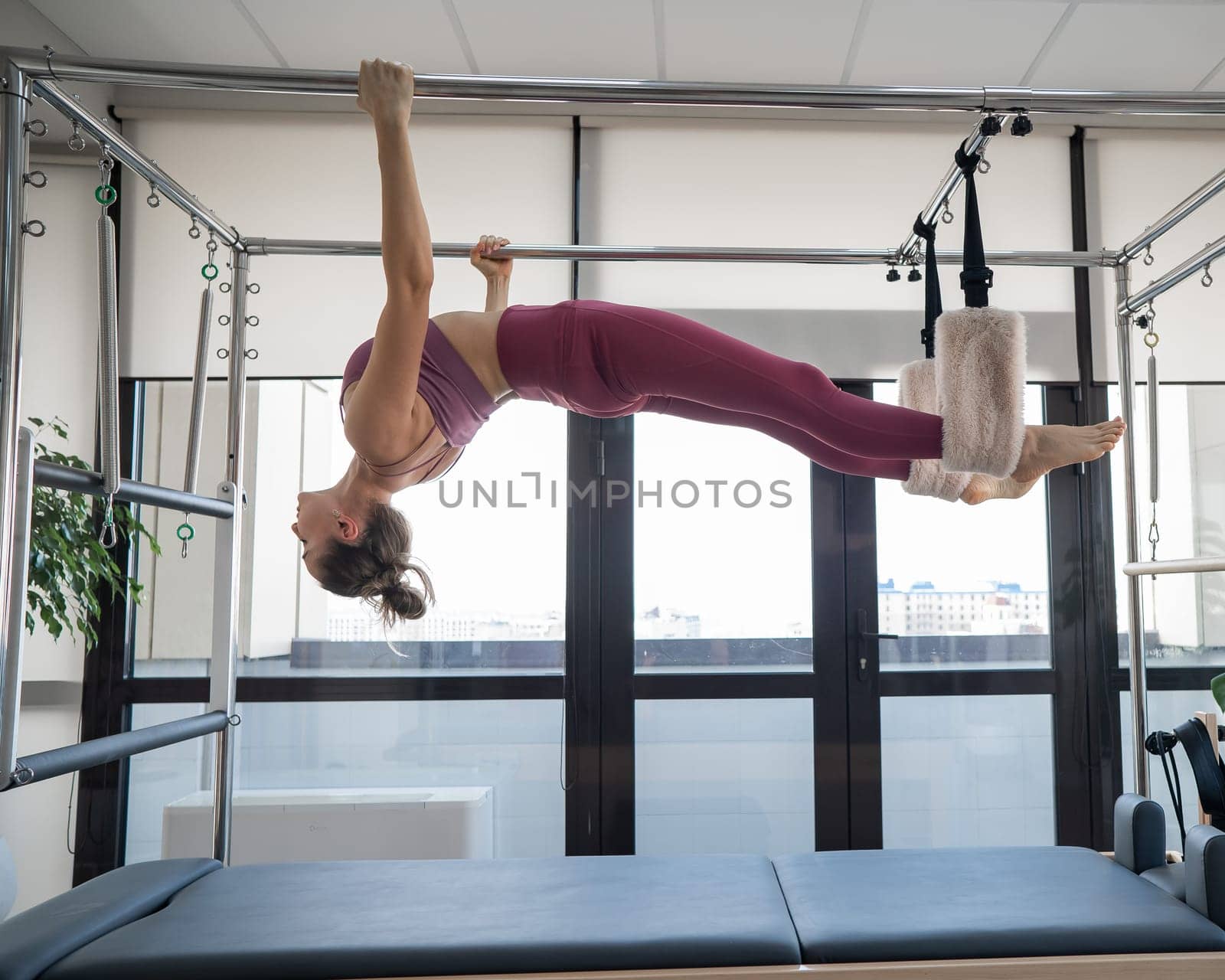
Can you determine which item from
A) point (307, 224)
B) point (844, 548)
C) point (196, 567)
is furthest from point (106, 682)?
point (844, 548)

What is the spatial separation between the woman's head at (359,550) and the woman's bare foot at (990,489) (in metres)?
1.11

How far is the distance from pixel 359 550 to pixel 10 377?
686mm

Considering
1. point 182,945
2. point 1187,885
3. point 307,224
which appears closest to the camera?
point 182,945

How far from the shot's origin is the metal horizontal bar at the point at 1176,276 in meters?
2.08

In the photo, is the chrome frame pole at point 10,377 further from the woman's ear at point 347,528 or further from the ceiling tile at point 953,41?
the ceiling tile at point 953,41

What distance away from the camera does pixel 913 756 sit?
3443mm

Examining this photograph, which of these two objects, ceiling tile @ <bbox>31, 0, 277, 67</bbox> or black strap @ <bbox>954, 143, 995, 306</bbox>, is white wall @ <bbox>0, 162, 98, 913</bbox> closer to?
ceiling tile @ <bbox>31, 0, 277, 67</bbox>

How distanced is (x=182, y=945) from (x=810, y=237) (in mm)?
3161

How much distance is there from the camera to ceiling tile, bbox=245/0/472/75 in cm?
306

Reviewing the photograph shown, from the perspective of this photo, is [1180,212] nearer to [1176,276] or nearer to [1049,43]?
[1176,276]

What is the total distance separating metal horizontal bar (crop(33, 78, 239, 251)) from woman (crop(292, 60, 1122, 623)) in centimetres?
61

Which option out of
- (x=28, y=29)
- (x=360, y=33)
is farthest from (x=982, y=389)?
(x=28, y=29)

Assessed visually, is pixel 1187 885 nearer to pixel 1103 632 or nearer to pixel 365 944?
pixel 365 944

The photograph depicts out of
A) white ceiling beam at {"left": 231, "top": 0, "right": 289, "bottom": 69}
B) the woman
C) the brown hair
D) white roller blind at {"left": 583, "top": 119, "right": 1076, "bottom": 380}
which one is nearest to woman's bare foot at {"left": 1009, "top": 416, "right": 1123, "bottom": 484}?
the woman
